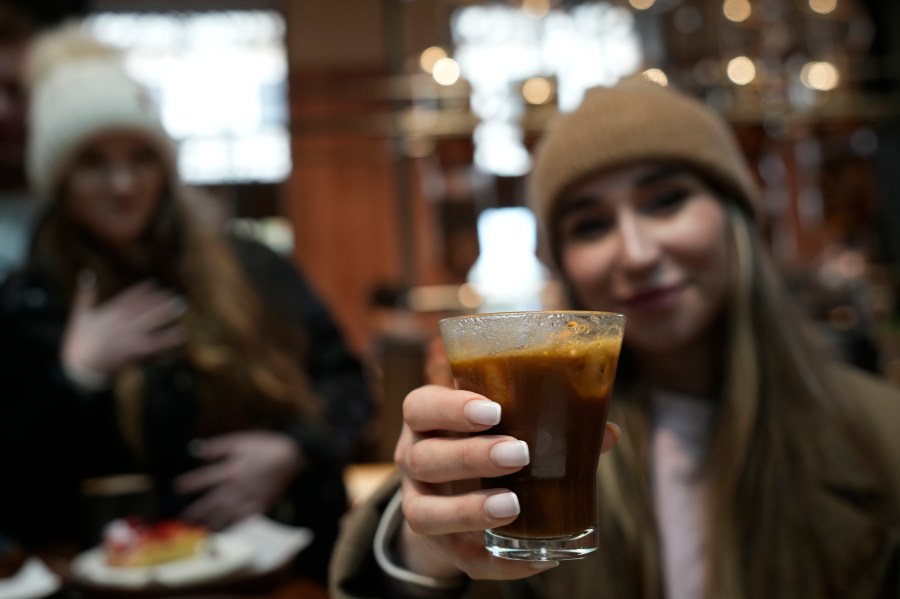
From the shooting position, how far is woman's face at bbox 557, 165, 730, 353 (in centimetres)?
132

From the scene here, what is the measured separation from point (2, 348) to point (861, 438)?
181 centimetres

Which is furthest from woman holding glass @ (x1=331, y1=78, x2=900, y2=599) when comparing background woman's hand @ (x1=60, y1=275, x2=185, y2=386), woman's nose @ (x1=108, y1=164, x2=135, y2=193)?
woman's nose @ (x1=108, y1=164, x2=135, y2=193)

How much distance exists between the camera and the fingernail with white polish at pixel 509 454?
2.35ft

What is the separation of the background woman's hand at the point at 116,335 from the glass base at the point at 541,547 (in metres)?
1.39

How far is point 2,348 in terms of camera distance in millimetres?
2000

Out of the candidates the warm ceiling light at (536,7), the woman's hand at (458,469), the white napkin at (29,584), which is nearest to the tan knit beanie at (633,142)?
the woman's hand at (458,469)

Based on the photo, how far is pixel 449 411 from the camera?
2.48ft

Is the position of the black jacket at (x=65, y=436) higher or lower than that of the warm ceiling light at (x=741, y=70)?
lower

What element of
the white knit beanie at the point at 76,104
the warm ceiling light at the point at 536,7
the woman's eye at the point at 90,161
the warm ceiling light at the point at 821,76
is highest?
the warm ceiling light at the point at 536,7

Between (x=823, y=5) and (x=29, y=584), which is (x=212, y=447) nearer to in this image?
(x=29, y=584)

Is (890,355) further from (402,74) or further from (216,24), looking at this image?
(216,24)

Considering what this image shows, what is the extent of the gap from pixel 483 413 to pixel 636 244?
0.65 m

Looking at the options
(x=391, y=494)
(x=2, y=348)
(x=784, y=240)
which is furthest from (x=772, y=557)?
(x=784, y=240)

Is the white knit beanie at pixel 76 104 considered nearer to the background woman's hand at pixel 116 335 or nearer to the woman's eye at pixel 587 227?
the background woman's hand at pixel 116 335
